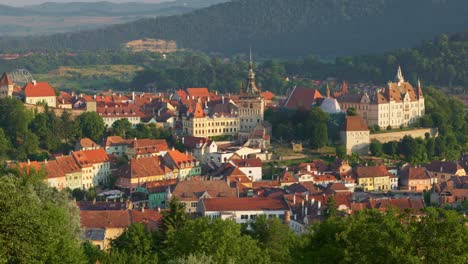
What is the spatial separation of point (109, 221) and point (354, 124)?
91.7ft

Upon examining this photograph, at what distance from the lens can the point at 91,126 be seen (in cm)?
7144

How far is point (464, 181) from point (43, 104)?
27.4 metres

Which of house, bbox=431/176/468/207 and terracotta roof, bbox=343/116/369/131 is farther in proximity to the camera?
terracotta roof, bbox=343/116/369/131

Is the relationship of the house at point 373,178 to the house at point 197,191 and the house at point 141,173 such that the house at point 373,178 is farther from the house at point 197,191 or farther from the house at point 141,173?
the house at point 141,173

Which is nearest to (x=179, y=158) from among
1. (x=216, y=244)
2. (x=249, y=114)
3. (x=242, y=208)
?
(x=249, y=114)

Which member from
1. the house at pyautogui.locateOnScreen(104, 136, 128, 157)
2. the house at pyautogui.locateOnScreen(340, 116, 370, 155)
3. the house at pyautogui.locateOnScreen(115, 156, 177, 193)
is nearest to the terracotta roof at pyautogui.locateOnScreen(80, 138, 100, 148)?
the house at pyautogui.locateOnScreen(104, 136, 128, 157)

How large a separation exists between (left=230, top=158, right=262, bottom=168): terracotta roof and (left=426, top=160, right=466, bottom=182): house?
32.3 feet

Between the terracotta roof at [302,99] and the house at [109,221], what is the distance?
29.7 meters

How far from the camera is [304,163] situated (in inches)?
2675

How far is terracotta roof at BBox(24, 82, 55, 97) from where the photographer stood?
7650 cm

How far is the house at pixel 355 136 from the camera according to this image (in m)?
73.4

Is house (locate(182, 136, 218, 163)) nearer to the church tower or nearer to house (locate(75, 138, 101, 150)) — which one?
the church tower

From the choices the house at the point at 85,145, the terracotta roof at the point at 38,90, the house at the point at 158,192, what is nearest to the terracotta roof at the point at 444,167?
the house at the point at 158,192

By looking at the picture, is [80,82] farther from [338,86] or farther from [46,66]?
[338,86]
